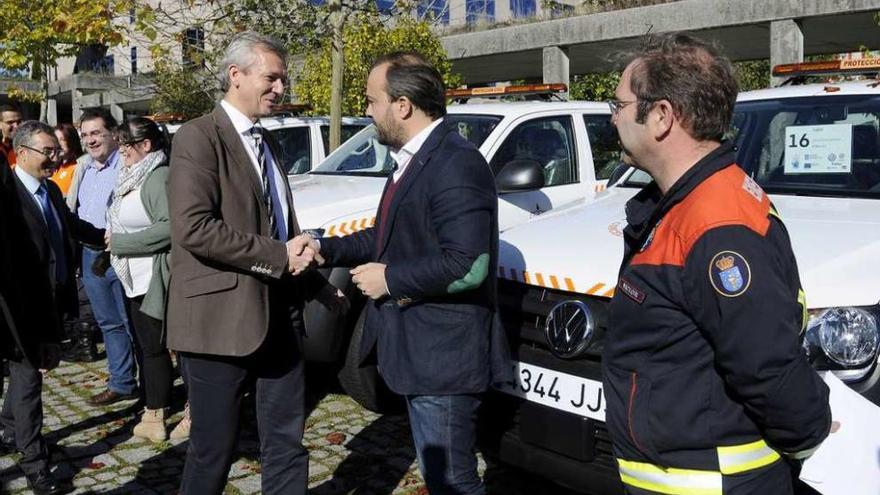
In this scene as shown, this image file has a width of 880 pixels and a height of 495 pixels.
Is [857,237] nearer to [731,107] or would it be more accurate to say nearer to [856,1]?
[731,107]

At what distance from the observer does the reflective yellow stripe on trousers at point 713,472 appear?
75.7 inches

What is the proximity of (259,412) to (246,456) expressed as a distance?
4.70 feet

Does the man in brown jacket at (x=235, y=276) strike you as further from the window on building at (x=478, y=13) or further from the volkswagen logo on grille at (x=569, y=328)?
the window on building at (x=478, y=13)

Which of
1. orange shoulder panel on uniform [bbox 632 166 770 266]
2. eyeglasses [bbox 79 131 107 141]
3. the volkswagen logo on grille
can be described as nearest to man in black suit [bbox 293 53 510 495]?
the volkswagen logo on grille

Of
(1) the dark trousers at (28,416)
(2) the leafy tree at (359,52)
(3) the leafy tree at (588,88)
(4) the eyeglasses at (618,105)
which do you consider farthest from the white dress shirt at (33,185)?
(3) the leafy tree at (588,88)

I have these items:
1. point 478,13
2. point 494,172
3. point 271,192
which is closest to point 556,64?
point 478,13

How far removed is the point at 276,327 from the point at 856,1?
441 inches

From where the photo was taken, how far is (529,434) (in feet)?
11.5

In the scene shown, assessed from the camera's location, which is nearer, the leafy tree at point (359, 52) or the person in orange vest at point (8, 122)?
the person in orange vest at point (8, 122)

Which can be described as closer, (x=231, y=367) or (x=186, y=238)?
(x=186, y=238)

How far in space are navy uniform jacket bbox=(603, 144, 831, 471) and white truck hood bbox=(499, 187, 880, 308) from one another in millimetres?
1049

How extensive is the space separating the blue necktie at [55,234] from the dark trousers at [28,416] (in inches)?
22.3

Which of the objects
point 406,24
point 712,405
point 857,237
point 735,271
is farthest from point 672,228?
point 406,24

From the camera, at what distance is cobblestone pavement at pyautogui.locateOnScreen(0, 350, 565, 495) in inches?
175
